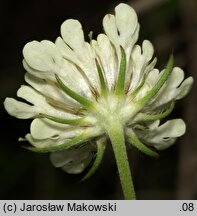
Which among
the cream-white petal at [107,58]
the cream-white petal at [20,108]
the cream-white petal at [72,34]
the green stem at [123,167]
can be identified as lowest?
the green stem at [123,167]

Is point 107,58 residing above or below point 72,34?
below

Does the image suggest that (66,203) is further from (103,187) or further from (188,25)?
(188,25)

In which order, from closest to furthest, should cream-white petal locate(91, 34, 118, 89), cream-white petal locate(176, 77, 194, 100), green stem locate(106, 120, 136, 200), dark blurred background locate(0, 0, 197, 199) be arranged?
green stem locate(106, 120, 136, 200)
cream-white petal locate(91, 34, 118, 89)
cream-white petal locate(176, 77, 194, 100)
dark blurred background locate(0, 0, 197, 199)

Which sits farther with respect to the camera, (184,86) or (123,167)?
(184,86)

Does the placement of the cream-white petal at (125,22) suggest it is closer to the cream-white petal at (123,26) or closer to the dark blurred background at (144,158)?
the cream-white petal at (123,26)

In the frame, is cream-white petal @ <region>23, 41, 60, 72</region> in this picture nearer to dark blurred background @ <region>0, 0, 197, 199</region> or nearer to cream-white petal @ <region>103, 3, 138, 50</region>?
cream-white petal @ <region>103, 3, 138, 50</region>

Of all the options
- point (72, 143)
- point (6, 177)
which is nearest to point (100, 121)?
point (72, 143)

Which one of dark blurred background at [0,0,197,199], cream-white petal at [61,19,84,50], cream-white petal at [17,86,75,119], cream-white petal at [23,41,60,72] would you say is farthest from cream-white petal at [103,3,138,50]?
dark blurred background at [0,0,197,199]

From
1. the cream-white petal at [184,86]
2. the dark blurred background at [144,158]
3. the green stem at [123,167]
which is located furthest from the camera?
the dark blurred background at [144,158]

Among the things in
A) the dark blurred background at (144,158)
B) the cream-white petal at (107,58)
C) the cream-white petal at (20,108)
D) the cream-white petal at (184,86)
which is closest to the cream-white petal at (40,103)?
the cream-white petal at (20,108)

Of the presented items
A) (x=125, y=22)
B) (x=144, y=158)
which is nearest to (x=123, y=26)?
(x=125, y=22)

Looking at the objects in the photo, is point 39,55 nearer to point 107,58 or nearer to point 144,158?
point 107,58

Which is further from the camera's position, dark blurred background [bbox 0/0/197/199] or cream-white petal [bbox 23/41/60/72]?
dark blurred background [bbox 0/0/197/199]
